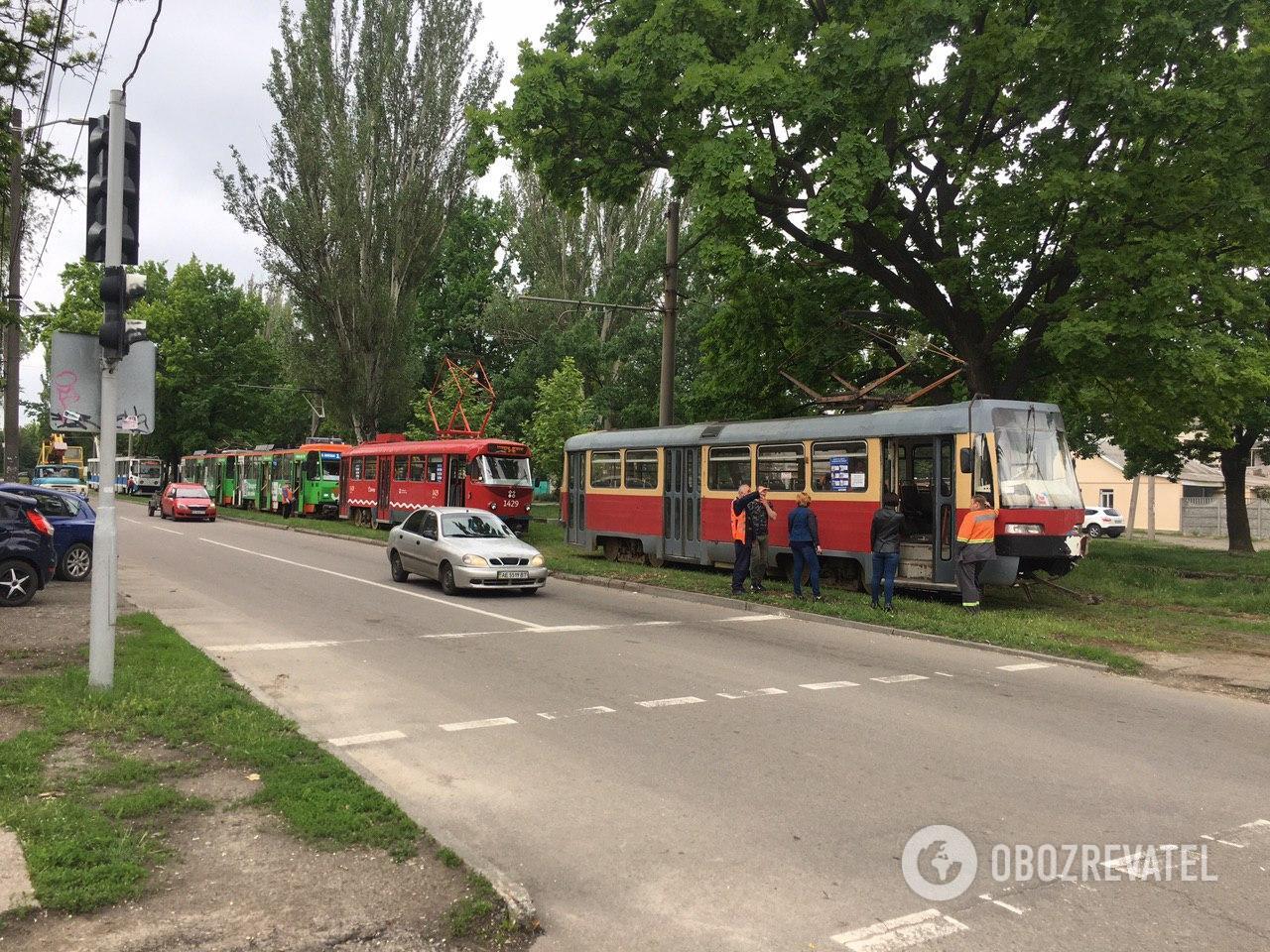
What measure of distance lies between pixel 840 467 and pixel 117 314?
11.7 meters

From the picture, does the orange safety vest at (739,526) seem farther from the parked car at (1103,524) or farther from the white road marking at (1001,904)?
the parked car at (1103,524)

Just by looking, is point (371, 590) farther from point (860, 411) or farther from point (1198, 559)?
point (1198, 559)

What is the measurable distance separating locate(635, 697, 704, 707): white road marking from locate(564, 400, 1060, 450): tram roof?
26.3 ft

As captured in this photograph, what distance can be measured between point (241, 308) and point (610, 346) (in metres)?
27.2

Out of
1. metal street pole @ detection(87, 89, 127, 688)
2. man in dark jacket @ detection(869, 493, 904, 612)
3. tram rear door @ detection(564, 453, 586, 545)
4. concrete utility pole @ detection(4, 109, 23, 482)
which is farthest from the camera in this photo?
tram rear door @ detection(564, 453, 586, 545)

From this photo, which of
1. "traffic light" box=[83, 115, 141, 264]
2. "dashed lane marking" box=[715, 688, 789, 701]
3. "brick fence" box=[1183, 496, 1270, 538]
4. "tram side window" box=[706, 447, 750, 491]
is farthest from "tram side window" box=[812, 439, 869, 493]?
"brick fence" box=[1183, 496, 1270, 538]

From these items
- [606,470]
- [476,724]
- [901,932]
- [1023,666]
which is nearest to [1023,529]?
[1023,666]

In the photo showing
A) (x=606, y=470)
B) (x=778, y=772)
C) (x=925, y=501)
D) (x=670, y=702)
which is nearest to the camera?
(x=778, y=772)

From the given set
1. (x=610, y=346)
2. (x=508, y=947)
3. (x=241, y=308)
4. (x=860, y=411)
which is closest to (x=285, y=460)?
(x=610, y=346)

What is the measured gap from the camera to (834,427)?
16875 millimetres

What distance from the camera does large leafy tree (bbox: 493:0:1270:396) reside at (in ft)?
53.2

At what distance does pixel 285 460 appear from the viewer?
4112 centimetres

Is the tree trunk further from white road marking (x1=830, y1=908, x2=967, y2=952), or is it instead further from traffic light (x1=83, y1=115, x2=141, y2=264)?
traffic light (x1=83, y1=115, x2=141, y2=264)

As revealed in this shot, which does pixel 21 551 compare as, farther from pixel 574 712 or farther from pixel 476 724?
pixel 574 712
